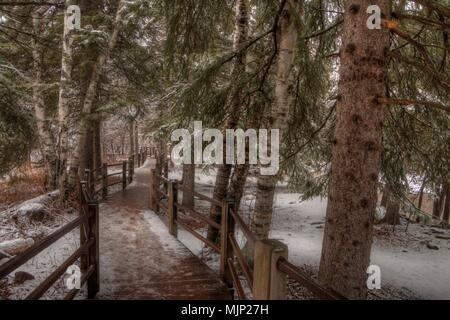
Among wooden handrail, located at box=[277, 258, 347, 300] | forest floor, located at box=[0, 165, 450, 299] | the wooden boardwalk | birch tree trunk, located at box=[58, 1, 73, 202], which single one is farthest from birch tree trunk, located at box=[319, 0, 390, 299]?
birch tree trunk, located at box=[58, 1, 73, 202]

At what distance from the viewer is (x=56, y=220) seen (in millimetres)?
7984

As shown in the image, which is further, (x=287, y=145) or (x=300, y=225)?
(x=300, y=225)

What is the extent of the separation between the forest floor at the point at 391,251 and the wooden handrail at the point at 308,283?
13.1 ft

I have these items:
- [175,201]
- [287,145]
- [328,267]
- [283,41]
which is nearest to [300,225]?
[175,201]

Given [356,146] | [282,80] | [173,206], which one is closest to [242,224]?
[356,146]

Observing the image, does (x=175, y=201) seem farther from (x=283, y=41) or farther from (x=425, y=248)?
(x=425, y=248)

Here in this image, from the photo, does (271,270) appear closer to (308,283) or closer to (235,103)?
(308,283)

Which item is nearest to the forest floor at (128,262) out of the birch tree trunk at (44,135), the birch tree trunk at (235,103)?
the birch tree trunk at (235,103)

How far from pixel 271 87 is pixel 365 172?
11.9 feet

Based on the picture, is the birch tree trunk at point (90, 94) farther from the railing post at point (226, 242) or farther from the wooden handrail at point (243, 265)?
the wooden handrail at point (243, 265)

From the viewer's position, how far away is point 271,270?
2.48 meters

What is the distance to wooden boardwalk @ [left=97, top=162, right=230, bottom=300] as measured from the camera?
4.50 meters
